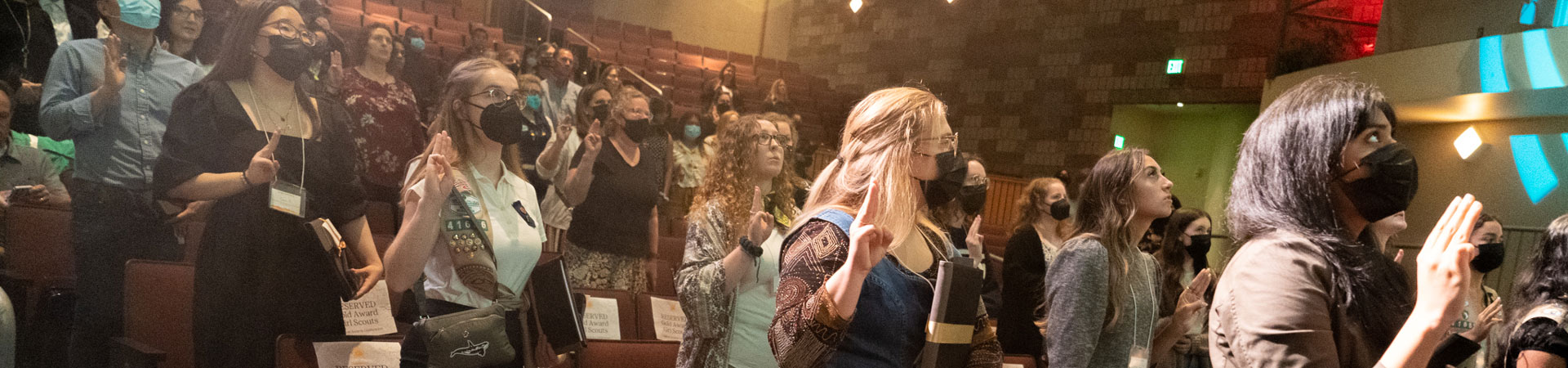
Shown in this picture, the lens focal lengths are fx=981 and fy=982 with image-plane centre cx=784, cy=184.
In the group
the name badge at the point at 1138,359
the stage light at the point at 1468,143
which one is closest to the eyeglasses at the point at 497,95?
the name badge at the point at 1138,359

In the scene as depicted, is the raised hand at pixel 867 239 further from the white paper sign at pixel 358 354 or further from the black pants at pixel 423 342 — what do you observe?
the white paper sign at pixel 358 354

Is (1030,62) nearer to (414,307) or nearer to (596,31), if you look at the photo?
(596,31)

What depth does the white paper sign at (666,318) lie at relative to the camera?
10.8ft

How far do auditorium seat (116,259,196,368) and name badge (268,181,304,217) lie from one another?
0.29 metres

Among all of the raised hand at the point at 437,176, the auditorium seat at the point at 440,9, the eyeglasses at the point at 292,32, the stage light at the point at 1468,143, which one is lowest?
the raised hand at the point at 437,176

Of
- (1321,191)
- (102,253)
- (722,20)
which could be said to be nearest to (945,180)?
(1321,191)

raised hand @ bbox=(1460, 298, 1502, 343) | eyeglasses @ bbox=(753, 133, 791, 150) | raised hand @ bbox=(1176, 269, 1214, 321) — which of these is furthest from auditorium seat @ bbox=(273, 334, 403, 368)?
raised hand @ bbox=(1460, 298, 1502, 343)

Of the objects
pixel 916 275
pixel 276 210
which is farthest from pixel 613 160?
pixel 916 275

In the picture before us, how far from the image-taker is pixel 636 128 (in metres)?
3.49

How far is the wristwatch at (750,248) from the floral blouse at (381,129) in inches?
63.1

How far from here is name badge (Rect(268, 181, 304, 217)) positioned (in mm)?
2244

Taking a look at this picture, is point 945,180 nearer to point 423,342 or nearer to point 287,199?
point 423,342

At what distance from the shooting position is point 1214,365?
1368 mm

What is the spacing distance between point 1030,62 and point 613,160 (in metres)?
5.52
